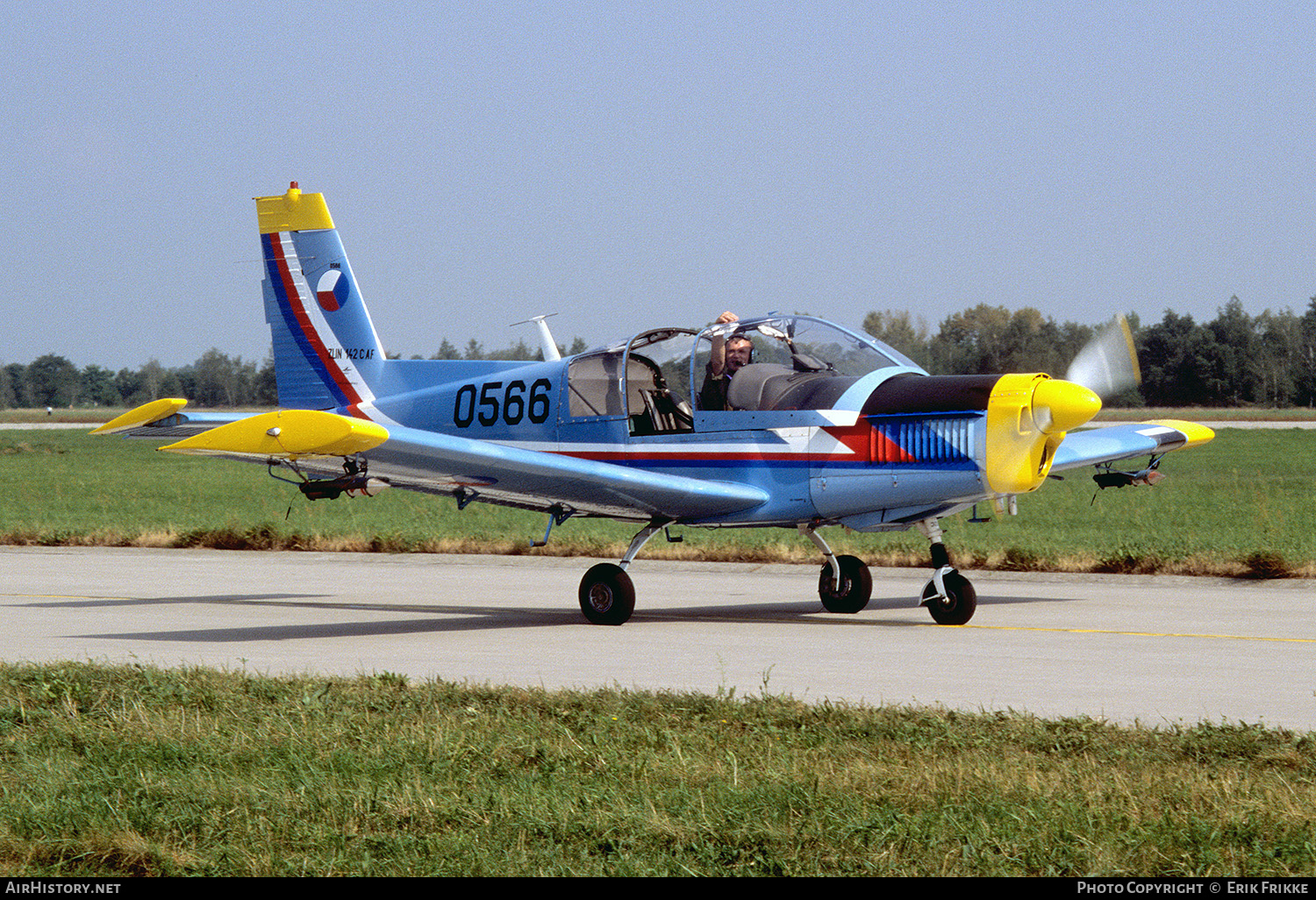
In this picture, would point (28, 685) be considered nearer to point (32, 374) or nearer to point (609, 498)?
point (609, 498)

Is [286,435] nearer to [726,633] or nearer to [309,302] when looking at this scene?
[726,633]

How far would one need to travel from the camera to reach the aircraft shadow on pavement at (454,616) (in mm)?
11680

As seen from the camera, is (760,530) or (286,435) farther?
(760,530)

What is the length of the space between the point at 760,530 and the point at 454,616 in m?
10.9

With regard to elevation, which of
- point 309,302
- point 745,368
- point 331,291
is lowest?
point 745,368

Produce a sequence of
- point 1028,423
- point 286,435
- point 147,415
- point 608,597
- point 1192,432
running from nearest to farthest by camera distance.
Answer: point 286,435 < point 1028,423 < point 147,415 < point 608,597 < point 1192,432

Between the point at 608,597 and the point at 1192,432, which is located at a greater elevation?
the point at 1192,432

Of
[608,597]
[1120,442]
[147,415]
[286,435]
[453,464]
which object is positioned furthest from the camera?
[1120,442]

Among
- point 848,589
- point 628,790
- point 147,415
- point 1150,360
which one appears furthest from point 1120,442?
point 1150,360

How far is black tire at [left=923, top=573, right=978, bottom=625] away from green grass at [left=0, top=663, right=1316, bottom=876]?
422cm

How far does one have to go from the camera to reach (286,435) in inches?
394

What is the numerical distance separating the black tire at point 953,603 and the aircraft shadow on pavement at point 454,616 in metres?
0.23

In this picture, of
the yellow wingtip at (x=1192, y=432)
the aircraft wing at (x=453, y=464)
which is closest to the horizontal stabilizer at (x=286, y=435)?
the aircraft wing at (x=453, y=464)

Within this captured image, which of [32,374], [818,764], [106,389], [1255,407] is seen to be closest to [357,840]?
[818,764]
